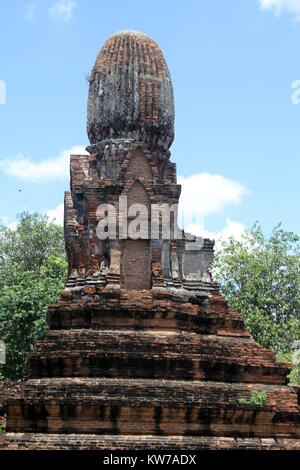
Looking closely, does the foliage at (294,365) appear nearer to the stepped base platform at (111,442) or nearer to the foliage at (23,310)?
the foliage at (23,310)

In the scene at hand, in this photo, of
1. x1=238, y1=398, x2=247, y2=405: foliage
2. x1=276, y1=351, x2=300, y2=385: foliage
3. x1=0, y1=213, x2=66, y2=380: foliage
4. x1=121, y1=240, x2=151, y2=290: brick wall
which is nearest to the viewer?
x1=238, y1=398, x2=247, y2=405: foliage

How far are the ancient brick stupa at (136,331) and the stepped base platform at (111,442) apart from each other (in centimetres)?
2

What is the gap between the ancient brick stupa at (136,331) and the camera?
1046 centimetres

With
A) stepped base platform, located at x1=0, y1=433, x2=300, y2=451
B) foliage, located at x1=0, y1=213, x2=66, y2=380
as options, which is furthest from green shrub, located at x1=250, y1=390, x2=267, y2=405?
foliage, located at x1=0, y1=213, x2=66, y2=380

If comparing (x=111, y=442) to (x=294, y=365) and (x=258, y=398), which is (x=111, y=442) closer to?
(x=258, y=398)

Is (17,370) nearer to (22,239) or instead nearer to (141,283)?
(141,283)

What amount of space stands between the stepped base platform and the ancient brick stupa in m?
0.02

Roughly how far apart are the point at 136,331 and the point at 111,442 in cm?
222

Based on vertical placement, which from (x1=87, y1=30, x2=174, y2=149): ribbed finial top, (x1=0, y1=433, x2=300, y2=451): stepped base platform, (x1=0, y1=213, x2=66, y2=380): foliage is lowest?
(x1=0, y1=433, x2=300, y2=451): stepped base platform

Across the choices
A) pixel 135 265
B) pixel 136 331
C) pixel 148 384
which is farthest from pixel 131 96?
pixel 148 384

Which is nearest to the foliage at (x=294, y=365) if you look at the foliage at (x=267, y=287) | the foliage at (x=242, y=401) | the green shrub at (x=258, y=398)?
the foliage at (x=267, y=287)

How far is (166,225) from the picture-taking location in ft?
44.0

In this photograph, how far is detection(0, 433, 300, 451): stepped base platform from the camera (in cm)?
1013

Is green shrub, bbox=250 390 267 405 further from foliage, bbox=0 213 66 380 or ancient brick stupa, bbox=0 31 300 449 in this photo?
foliage, bbox=0 213 66 380
